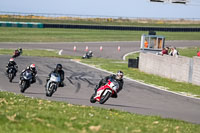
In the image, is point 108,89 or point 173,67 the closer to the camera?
point 108,89

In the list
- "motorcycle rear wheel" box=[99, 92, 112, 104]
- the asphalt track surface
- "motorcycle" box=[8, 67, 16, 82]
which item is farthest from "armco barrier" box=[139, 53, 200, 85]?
"motorcycle" box=[8, 67, 16, 82]

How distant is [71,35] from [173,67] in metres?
45.1

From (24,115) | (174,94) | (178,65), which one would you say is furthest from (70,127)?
(178,65)

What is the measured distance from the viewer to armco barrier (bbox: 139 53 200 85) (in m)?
26.8

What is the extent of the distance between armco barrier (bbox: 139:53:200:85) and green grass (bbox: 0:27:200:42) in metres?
33.1

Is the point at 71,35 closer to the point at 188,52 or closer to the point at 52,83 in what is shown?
the point at 188,52

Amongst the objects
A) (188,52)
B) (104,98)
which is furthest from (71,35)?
(104,98)

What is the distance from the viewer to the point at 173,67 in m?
29.2

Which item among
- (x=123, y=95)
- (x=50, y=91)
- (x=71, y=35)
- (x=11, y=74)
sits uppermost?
(x=71, y=35)

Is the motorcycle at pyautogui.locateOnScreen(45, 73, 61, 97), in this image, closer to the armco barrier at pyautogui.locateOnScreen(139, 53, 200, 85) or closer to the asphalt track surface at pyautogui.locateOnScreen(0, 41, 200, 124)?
the asphalt track surface at pyautogui.locateOnScreen(0, 41, 200, 124)

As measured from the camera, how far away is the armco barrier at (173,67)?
2680cm

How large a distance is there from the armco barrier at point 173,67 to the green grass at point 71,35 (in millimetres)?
33135

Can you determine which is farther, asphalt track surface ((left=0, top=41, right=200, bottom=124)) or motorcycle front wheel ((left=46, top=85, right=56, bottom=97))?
motorcycle front wheel ((left=46, top=85, right=56, bottom=97))

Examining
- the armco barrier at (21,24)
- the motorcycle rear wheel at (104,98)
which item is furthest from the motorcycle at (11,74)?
the armco barrier at (21,24)
